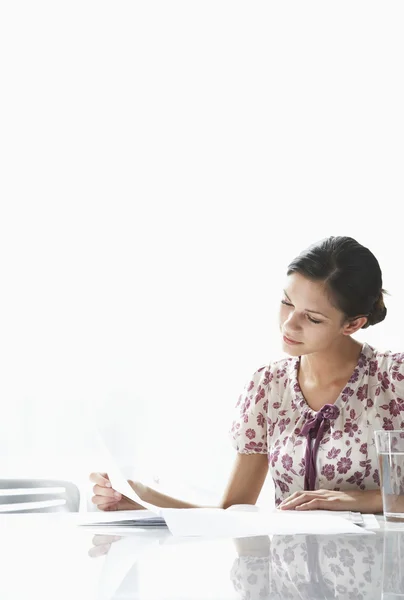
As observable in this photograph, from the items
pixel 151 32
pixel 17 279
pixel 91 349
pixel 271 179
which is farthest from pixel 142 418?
pixel 151 32

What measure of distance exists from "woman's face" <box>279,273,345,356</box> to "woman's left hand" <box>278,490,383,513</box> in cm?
38

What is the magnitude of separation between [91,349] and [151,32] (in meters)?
1.06

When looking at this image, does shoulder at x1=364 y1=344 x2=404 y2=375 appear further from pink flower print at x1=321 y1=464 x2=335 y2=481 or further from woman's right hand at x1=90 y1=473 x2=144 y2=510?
woman's right hand at x1=90 y1=473 x2=144 y2=510

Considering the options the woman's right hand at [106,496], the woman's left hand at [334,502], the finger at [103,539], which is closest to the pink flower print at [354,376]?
the woman's left hand at [334,502]

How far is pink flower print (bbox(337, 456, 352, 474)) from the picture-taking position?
1668 mm

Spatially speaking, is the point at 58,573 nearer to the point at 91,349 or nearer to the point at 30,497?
the point at 30,497

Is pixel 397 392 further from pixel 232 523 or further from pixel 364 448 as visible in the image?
pixel 232 523

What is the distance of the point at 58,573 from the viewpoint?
0.70 meters

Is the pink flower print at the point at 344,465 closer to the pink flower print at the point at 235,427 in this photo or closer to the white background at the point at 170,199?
the pink flower print at the point at 235,427

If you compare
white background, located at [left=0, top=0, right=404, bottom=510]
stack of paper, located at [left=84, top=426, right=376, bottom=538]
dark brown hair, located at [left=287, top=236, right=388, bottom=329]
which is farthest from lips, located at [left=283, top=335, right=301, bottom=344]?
white background, located at [left=0, top=0, right=404, bottom=510]

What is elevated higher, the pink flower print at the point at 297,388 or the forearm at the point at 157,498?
the pink flower print at the point at 297,388

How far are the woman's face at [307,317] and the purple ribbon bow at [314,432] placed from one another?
132 mm

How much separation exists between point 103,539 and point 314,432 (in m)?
0.87

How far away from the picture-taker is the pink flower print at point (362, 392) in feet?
5.72
